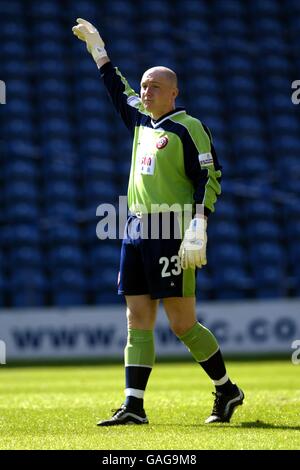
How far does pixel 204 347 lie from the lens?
6645mm

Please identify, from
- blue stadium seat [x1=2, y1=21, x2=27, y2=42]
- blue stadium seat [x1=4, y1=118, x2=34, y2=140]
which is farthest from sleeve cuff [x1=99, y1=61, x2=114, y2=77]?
blue stadium seat [x1=2, y1=21, x2=27, y2=42]

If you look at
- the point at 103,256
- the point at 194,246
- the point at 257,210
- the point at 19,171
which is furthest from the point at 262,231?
the point at 194,246

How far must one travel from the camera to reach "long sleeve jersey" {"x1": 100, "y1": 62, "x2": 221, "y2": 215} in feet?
21.3

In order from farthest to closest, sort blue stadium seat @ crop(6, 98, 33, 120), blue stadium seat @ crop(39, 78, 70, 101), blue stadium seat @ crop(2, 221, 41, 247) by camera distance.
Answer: blue stadium seat @ crop(39, 78, 70, 101)
blue stadium seat @ crop(6, 98, 33, 120)
blue stadium seat @ crop(2, 221, 41, 247)

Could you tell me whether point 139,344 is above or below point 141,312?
below

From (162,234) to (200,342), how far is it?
0.74 m

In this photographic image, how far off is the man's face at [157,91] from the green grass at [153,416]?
201cm

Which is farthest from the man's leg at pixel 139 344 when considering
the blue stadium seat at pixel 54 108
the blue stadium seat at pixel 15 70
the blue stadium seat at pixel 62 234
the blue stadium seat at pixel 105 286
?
the blue stadium seat at pixel 15 70

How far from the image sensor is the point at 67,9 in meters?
24.1

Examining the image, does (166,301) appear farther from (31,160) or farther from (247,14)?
(247,14)

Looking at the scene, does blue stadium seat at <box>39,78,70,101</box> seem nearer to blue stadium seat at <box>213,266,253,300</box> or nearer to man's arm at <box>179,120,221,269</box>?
blue stadium seat at <box>213,266,253,300</box>

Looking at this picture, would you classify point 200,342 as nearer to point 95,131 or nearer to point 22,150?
point 22,150

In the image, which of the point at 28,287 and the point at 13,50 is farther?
the point at 13,50
